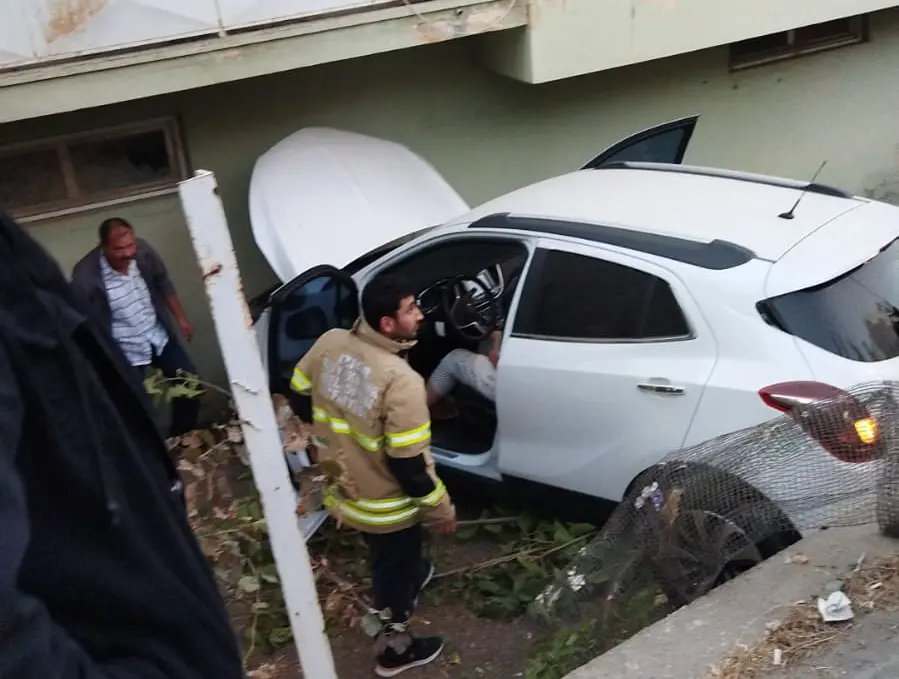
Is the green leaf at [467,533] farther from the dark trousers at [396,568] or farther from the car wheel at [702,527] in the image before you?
the car wheel at [702,527]

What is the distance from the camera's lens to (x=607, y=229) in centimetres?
417

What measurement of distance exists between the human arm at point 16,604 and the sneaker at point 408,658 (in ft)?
10.6

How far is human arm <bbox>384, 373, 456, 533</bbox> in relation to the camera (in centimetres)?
359

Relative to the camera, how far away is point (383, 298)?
364cm

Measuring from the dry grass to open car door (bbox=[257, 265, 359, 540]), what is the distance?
2.28 metres

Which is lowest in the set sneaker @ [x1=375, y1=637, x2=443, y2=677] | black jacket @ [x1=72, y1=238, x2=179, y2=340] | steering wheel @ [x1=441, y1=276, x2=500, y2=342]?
sneaker @ [x1=375, y1=637, x2=443, y2=677]

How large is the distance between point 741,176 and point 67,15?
3931mm

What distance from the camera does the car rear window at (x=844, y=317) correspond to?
143 inches

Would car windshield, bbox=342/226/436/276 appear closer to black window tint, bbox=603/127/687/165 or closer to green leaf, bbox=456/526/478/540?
black window tint, bbox=603/127/687/165

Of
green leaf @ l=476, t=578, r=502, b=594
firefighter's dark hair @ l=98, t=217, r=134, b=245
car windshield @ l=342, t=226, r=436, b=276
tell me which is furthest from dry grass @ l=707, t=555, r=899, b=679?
firefighter's dark hair @ l=98, t=217, r=134, b=245

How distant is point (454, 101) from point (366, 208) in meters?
2.09

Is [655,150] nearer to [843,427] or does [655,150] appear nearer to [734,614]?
[843,427]

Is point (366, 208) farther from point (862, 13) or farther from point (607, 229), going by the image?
point (862, 13)

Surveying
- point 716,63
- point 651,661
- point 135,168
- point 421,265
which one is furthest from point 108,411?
point 716,63
